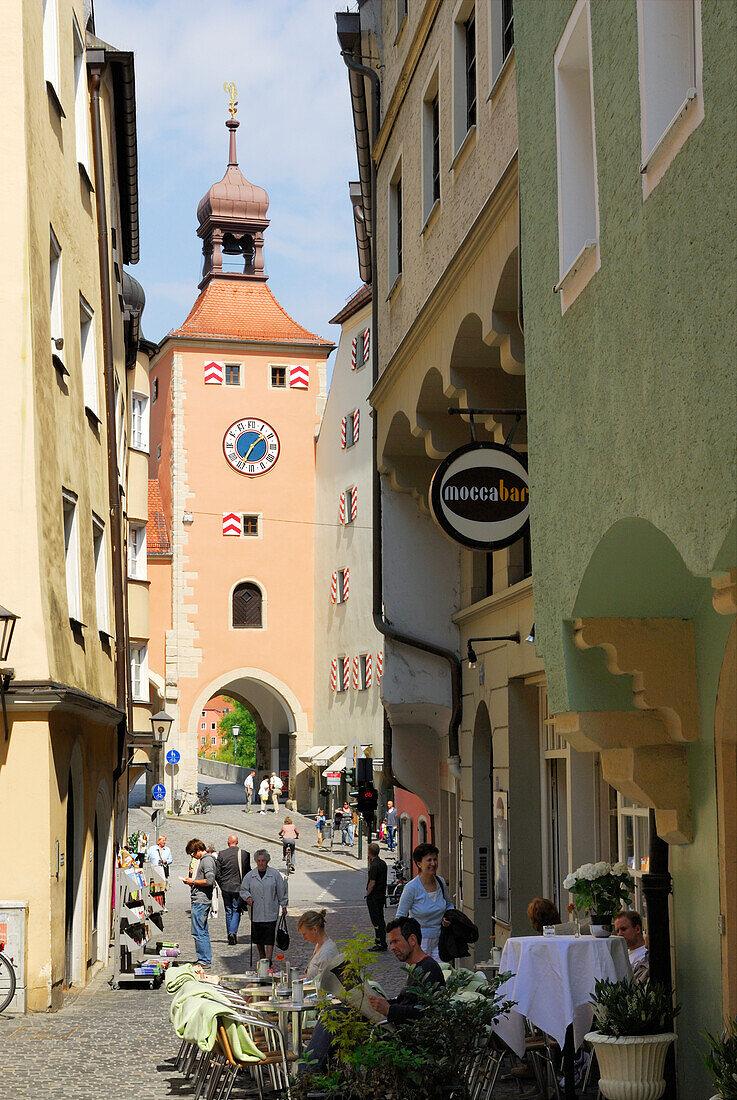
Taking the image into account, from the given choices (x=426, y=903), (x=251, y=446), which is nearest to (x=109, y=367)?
(x=426, y=903)

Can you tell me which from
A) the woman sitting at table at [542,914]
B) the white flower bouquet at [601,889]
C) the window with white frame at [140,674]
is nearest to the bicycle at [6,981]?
the woman sitting at table at [542,914]

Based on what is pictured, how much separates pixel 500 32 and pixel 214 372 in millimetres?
41063

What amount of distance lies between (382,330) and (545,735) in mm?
5423

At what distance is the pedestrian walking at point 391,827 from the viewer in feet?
123

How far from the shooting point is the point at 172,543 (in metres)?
50.5

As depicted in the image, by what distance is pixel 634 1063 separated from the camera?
7668mm

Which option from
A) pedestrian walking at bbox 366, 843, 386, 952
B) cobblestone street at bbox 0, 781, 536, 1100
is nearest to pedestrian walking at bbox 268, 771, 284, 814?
cobblestone street at bbox 0, 781, 536, 1100

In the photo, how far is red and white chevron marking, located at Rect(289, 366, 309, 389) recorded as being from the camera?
5219cm

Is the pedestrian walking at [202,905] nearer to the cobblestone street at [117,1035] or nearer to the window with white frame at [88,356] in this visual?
the cobblestone street at [117,1035]

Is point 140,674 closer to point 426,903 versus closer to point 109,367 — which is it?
point 109,367

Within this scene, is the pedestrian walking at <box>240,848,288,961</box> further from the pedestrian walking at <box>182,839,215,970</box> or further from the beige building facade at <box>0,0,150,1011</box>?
the beige building facade at <box>0,0,150,1011</box>

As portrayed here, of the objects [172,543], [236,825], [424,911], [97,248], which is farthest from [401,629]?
[172,543]

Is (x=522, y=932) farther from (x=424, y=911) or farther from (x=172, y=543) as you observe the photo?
(x=172, y=543)

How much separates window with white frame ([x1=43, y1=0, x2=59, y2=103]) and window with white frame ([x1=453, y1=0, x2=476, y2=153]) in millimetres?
5912
